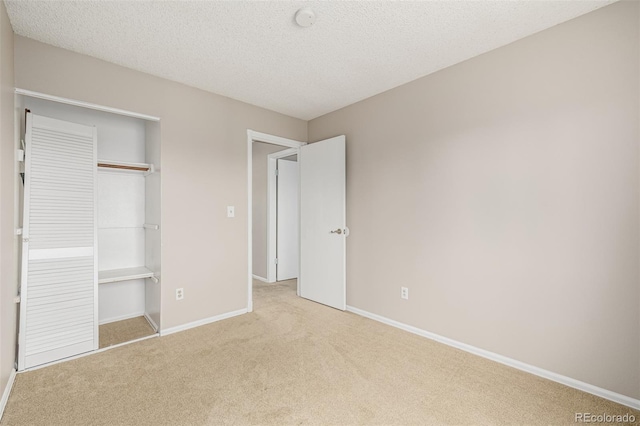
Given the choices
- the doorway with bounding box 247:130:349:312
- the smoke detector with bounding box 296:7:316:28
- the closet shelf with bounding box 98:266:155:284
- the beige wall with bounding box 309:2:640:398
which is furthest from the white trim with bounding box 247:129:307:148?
the closet shelf with bounding box 98:266:155:284

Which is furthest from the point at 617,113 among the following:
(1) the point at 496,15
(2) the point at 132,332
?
(2) the point at 132,332

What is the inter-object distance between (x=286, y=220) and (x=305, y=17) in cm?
344

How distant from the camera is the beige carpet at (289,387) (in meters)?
1.72

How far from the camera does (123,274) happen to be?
9.59ft

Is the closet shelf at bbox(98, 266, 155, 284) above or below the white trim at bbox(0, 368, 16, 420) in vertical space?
above

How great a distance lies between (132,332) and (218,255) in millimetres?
1043

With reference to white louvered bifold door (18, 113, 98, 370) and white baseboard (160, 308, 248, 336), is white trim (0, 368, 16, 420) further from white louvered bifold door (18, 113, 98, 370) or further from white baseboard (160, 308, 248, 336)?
white baseboard (160, 308, 248, 336)

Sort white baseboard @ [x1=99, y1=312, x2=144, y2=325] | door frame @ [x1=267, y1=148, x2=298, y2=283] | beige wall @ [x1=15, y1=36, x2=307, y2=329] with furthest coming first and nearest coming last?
1. door frame @ [x1=267, y1=148, x2=298, y2=283]
2. white baseboard @ [x1=99, y1=312, x2=144, y2=325]
3. beige wall @ [x1=15, y1=36, x2=307, y2=329]

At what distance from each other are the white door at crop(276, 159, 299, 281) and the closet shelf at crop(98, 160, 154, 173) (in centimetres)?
222

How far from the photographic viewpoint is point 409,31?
2135 mm

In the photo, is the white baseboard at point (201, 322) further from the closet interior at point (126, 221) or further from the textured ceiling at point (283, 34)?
the textured ceiling at point (283, 34)

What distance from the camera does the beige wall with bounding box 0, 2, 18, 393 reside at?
1.74 m

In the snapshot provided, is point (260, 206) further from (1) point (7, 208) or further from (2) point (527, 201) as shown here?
(2) point (527, 201)

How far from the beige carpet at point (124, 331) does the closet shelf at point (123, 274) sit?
19.1 inches
